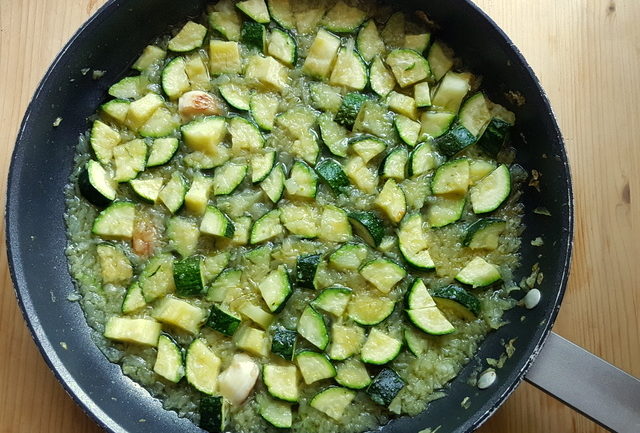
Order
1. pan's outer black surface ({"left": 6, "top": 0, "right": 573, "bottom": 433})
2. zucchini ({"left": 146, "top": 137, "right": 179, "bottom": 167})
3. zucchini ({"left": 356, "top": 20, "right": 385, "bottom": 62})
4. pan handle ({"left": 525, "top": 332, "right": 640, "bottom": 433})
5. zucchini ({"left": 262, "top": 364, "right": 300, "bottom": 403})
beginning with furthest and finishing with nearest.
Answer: zucchini ({"left": 356, "top": 20, "right": 385, "bottom": 62})
zucchini ({"left": 146, "top": 137, "right": 179, "bottom": 167})
zucchini ({"left": 262, "top": 364, "right": 300, "bottom": 403})
pan's outer black surface ({"left": 6, "top": 0, "right": 573, "bottom": 433})
pan handle ({"left": 525, "top": 332, "right": 640, "bottom": 433})

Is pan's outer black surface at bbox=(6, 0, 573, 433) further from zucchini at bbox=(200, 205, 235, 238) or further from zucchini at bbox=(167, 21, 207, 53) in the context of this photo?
zucchini at bbox=(200, 205, 235, 238)

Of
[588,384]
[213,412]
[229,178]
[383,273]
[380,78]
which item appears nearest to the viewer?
[588,384]

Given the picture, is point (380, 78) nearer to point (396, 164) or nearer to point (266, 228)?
point (396, 164)

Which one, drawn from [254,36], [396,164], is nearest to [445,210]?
[396,164]

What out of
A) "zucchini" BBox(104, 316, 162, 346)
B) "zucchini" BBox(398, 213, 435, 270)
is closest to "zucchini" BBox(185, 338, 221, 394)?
"zucchini" BBox(104, 316, 162, 346)

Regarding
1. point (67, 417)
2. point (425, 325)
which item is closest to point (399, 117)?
point (425, 325)

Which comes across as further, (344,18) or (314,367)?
(344,18)
